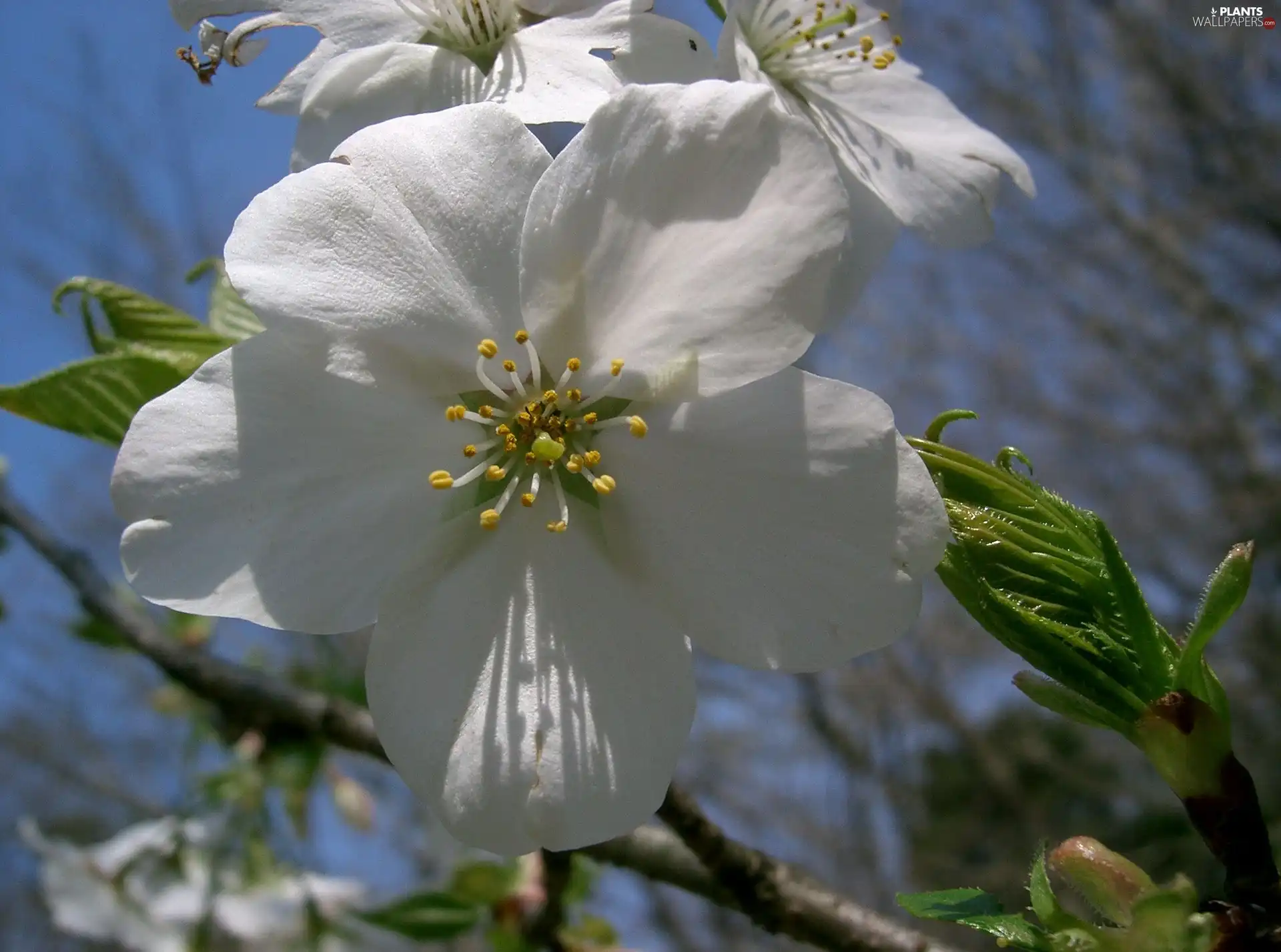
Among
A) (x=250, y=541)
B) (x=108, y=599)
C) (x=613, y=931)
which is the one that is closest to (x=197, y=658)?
(x=108, y=599)

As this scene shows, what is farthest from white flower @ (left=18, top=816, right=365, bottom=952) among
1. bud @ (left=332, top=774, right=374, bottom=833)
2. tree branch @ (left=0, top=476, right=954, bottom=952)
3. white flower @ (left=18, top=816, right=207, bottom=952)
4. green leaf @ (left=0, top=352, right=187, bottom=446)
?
green leaf @ (left=0, top=352, right=187, bottom=446)

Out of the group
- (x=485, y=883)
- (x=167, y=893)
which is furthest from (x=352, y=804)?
(x=485, y=883)

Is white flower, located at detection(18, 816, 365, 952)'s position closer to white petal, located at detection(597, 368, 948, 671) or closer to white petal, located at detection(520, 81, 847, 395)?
white petal, located at detection(597, 368, 948, 671)

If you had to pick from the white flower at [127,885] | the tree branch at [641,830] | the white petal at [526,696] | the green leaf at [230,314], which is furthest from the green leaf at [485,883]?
the green leaf at [230,314]

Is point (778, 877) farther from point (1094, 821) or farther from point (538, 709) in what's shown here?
point (1094, 821)

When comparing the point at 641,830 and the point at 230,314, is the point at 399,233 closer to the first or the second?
the point at 230,314

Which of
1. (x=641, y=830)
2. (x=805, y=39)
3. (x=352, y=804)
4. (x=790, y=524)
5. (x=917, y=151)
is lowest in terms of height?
(x=352, y=804)
